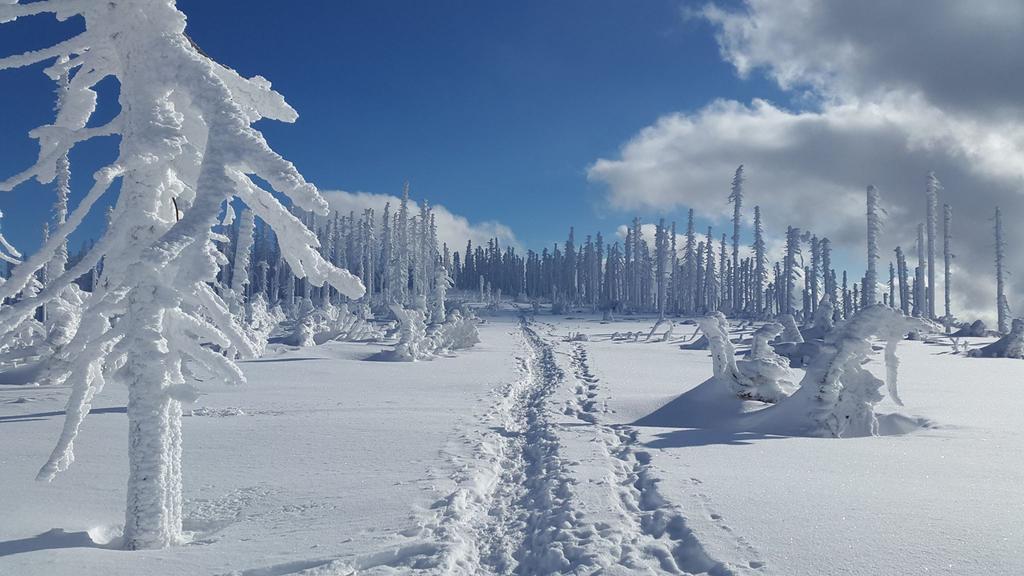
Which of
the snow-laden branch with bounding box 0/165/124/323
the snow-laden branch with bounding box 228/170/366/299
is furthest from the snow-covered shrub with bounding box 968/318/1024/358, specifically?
the snow-laden branch with bounding box 0/165/124/323

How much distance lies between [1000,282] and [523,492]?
5169cm

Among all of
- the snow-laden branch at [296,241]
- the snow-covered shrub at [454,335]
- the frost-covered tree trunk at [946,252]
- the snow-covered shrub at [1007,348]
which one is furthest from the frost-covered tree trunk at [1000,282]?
the snow-laden branch at [296,241]

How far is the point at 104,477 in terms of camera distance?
20.5 ft

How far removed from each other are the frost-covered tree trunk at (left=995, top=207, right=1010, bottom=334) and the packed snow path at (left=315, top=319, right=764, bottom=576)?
46.3 meters

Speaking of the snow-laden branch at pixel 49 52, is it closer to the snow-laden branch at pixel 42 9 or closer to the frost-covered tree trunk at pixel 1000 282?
the snow-laden branch at pixel 42 9

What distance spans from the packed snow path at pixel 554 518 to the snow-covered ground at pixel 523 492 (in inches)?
0.9

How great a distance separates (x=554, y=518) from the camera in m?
5.14

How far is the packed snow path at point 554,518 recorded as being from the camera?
4.21 metres

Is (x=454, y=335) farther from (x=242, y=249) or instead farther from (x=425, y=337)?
(x=242, y=249)

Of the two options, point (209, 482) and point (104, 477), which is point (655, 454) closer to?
point (209, 482)

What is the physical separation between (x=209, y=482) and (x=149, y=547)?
199cm

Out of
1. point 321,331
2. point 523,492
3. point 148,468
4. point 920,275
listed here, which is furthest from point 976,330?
point 148,468

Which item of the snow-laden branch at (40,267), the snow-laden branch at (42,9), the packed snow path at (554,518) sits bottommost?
the packed snow path at (554,518)

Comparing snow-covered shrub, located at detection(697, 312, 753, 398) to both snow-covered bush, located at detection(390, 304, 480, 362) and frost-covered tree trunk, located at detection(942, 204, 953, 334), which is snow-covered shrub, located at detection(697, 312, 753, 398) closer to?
snow-covered bush, located at detection(390, 304, 480, 362)
